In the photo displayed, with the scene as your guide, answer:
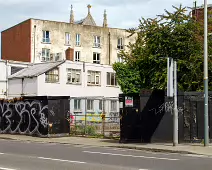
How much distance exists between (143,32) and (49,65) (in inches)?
664

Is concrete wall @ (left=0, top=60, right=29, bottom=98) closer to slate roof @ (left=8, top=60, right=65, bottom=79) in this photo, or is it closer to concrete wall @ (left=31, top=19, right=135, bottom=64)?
slate roof @ (left=8, top=60, right=65, bottom=79)

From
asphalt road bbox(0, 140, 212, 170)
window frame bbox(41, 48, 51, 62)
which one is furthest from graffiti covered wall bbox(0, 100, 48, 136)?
window frame bbox(41, 48, 51, 62)

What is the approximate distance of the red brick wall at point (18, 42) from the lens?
5572cm

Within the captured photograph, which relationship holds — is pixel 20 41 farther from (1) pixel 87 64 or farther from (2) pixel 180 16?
(2) pixel 180 16

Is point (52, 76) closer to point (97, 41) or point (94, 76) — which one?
point (94, 76)

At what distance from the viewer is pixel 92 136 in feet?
78.5

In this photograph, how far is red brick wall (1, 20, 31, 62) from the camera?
55719 mm

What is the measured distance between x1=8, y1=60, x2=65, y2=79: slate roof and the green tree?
14524mm

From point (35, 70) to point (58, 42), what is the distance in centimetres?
1520

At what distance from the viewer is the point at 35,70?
143 ft

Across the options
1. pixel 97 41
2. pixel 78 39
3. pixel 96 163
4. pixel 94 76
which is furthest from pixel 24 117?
pixel 97 41

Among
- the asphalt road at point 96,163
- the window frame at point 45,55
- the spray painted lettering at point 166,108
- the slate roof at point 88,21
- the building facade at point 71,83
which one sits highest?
the slate roof at point 88,21

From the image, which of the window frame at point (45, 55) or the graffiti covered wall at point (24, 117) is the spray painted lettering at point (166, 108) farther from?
the window frame at point (45, 55)

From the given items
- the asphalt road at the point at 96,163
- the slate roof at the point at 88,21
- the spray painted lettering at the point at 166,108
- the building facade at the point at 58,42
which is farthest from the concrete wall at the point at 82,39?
the asphalt road at the point at 96,163
